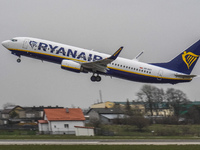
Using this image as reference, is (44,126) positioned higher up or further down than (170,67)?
further down

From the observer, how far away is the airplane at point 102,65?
66312 mm

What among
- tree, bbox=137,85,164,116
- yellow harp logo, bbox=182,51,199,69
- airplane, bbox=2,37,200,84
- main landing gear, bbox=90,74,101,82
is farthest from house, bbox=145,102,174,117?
main landing gear, bbox=90,74,101,82

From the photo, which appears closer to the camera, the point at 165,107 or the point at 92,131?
the point at 92,131

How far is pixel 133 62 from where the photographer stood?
67.3m

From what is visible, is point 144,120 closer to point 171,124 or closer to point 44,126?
point 171,124

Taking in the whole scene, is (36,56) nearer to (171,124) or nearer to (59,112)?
(59,112)

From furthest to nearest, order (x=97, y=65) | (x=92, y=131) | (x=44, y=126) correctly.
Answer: (x=44, y=126) < (x=92, y=131) < (x=97, y=65)

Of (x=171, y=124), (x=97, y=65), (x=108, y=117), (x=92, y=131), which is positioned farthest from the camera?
(x=108, y=117)

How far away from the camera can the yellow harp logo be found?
226 ft

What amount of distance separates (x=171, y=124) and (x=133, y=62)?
39904 mm

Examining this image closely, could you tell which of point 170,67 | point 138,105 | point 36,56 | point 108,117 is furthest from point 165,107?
point 36,56

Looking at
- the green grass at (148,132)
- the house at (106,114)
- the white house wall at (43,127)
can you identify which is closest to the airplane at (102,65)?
the green grass at (148,132)

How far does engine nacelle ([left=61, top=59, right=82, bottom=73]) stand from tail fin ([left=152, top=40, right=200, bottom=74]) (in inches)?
540

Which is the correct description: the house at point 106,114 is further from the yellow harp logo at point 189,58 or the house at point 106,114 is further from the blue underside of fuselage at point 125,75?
the yellow harp logo at point 189,58
